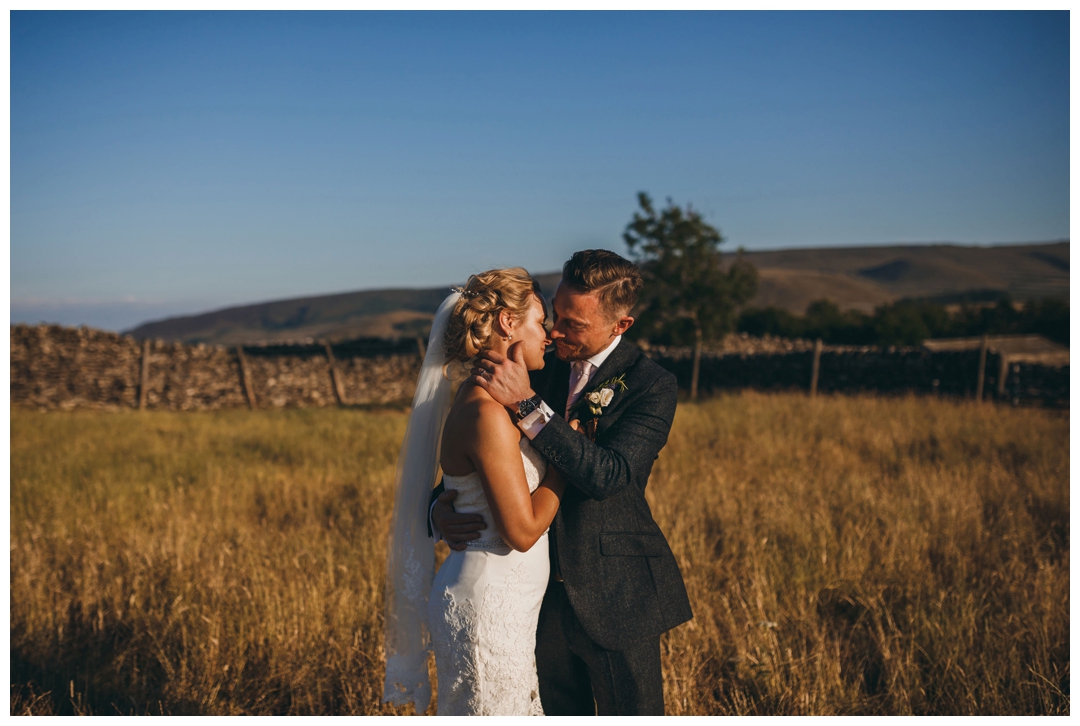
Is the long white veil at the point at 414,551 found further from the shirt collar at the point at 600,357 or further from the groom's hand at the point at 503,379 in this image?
the shirt collar at the point at 600,357

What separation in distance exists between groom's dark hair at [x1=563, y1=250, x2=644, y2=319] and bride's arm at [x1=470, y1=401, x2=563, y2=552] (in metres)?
0.53

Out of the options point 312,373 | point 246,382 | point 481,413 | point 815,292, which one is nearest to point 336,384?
point 312,373

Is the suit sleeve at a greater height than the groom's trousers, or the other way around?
the suit sleeve

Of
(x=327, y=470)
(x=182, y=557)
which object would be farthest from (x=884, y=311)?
(x=182, y=557)

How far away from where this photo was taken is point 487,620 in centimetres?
208

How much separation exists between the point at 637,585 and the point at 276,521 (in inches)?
177

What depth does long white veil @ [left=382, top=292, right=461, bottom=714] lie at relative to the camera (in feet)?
8.25

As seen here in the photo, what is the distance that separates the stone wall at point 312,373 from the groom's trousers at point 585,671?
49.1ft

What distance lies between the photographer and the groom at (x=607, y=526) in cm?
215

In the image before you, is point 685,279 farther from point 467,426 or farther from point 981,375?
point 467,426

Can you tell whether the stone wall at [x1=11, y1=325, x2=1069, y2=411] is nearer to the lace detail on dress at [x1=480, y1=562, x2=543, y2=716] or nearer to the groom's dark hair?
the groom's dark hair

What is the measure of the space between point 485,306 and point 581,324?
13.9 inches

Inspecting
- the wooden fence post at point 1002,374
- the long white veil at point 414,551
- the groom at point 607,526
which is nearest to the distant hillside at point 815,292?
the wooden fence post at point 1002,374

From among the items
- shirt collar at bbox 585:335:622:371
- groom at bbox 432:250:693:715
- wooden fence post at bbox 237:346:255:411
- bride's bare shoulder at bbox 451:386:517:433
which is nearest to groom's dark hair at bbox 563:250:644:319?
groom at bbox 432:250:693:715
